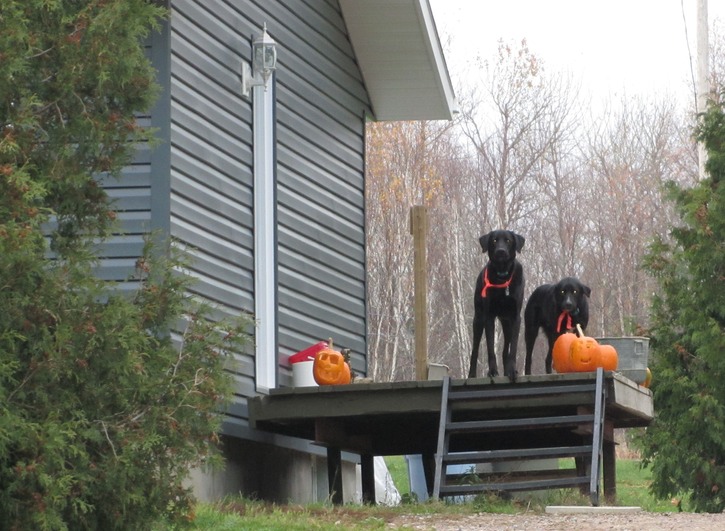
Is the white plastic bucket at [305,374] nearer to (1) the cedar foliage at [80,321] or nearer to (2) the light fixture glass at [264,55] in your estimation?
(2) the light fixture glass at [264,55]

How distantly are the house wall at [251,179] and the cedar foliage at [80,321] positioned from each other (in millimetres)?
1647

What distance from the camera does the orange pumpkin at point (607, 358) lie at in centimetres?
1068

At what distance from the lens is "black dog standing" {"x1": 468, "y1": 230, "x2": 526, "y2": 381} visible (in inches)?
420

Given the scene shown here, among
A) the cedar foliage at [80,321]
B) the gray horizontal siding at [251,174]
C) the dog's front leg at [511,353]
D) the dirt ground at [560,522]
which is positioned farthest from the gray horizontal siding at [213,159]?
the cedar foliage at [80,321]

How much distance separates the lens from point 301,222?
12.1 metres

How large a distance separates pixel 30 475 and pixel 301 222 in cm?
652

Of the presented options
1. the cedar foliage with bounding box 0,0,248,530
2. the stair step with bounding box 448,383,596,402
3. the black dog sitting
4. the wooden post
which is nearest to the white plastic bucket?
the wooden post

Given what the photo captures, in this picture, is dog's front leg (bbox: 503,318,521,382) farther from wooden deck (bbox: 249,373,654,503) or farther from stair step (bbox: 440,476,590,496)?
stair step (bbox: 440,476,590,496)

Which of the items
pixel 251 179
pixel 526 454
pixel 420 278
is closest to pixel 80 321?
pixel 526 454

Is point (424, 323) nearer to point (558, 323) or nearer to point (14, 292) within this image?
point (558, 323)

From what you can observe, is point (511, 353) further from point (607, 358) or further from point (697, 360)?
point (697, 360)

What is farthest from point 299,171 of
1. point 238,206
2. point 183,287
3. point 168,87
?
point 183,287

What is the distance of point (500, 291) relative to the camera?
35.6ft

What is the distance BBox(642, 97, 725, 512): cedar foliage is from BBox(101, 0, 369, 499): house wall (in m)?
3.17
